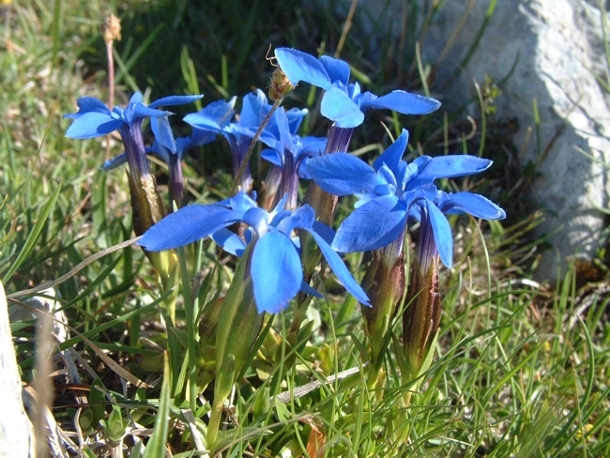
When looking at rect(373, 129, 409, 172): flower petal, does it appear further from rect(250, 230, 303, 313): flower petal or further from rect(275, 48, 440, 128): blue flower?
rect(250, 230, 303, 313): flower petal

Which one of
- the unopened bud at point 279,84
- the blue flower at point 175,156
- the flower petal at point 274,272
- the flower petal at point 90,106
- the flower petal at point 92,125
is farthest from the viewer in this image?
the blue flower at point 175,156

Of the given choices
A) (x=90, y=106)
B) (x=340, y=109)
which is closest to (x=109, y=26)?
(x=90, y=106)

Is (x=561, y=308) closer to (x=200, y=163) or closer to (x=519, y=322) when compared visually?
(x=519, y=322)

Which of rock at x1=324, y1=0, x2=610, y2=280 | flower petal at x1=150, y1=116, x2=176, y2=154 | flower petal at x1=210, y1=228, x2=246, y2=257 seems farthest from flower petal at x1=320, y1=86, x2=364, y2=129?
rock at x1=324, y1=0, x2=610, y2=280

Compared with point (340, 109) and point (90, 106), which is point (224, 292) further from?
point (340, 109)

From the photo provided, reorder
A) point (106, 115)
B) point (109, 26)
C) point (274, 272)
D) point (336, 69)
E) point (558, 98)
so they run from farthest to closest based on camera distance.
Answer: point (558, 98), point (109, 26), point (106, 115), point (336, 69), point (274, 272)

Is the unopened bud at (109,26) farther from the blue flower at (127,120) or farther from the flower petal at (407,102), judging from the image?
the flower petal at (407,102)

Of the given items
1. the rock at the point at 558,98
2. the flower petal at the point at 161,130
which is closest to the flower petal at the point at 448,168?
the flower petal at the point at 161,130
